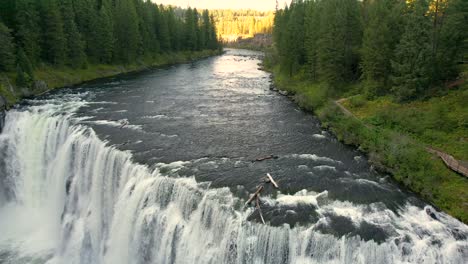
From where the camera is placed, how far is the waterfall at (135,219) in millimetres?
18984

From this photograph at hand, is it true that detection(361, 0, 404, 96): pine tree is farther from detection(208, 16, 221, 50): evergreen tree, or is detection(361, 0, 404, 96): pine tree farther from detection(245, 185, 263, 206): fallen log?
detection(208, 16, 221, 50): evergreen tree

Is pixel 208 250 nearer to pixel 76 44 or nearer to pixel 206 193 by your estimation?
pixel 206 193

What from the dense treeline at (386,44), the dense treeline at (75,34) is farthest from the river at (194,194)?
the dense treeline at (75,34)

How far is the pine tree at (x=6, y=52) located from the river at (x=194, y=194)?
9332 mm

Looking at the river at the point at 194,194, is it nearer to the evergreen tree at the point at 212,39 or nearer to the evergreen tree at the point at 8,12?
the evergreen tree at the point at 8,12

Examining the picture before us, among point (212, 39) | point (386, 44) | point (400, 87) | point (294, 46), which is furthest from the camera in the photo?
point (212, 39)

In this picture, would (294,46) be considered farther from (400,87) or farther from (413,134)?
(413,134)

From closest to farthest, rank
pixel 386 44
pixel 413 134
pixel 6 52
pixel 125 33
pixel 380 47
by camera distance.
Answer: pixel 413 134 → pixel 386 44 → pixel 380 47 → pixel 6 52 → pixel 125 33

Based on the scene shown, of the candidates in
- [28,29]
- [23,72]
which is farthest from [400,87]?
[28,29]

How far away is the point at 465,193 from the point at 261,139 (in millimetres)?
17133

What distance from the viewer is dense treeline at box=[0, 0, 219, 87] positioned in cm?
5399

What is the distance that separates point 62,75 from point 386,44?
50973 millimetres

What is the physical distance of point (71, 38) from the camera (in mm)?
66062

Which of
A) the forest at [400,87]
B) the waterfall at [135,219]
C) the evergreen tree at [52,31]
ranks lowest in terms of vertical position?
the waterfall at [135,219]
